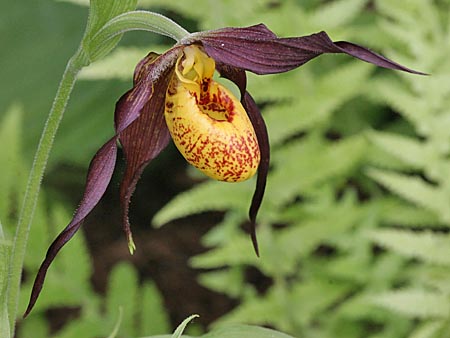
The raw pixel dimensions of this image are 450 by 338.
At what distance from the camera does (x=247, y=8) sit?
1611 millimetres

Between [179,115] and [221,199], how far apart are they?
785mm

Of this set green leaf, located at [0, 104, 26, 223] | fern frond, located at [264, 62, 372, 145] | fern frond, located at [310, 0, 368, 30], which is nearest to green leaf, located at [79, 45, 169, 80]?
green leaf, located at [0, 104, 26, 223]

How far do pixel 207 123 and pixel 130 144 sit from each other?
10 cm

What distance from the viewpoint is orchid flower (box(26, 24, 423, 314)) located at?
2.34ft

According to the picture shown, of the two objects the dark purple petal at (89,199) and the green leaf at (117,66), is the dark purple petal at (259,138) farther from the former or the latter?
the green leaf at (117,66)

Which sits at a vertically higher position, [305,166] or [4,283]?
[4,283]

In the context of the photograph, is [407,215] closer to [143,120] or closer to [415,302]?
[415,302]

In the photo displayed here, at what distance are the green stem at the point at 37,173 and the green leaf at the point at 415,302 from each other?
80cm

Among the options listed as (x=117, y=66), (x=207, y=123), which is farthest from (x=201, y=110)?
(x=117, y=66)

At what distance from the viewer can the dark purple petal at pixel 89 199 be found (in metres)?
0.69

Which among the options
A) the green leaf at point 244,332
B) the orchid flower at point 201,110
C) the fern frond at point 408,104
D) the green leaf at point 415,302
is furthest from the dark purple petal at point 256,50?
the fern frond at point 408,104

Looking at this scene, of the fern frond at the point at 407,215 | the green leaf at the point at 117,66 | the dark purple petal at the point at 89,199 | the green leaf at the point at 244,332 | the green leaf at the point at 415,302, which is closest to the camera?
the dark purple petal at the point at 89,199

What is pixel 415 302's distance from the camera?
1.45 m

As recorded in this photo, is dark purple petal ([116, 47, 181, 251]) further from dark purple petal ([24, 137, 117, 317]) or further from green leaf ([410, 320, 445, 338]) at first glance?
green leaf ([410, 320, 445, 338])
